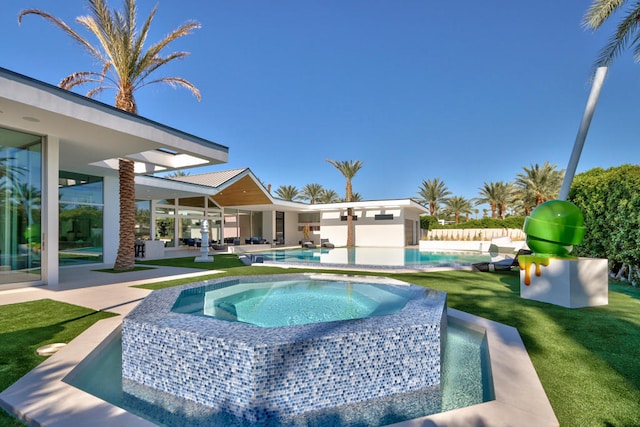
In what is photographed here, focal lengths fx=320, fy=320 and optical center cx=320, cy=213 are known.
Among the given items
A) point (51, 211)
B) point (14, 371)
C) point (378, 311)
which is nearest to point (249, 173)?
point (51, 211)

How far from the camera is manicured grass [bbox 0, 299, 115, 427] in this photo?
11.1 feet

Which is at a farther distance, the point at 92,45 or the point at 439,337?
the point at 92,45

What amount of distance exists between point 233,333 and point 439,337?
2.29 m

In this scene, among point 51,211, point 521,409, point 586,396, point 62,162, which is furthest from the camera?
point 62,162

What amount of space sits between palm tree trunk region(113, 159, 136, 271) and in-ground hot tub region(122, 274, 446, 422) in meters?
8.87

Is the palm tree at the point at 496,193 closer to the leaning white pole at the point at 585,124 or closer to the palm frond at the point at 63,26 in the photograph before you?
the leaning white pole at the point at 585,124

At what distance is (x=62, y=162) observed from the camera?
37.1 feet

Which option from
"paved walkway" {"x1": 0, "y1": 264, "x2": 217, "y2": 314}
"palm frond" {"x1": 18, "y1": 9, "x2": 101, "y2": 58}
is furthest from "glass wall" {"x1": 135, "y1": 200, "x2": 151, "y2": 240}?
"palm frond" {"x1": 18, "y1": 9, "x2": 101, "y2": 58}

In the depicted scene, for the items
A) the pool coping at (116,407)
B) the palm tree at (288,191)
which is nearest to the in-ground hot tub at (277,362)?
the pool coping at (116,407)

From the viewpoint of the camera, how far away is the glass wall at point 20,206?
781 cm

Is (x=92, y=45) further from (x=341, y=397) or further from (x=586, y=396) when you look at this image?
(x=586, y=396)

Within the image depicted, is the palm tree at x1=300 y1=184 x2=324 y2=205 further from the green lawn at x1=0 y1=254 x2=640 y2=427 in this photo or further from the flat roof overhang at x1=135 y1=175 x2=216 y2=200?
the green lawn at x1=0 y1=254 x2=640 y2=427

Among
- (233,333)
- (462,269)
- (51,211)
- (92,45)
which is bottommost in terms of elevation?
(462,269)

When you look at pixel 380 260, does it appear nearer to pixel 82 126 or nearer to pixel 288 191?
pixel 82 126
